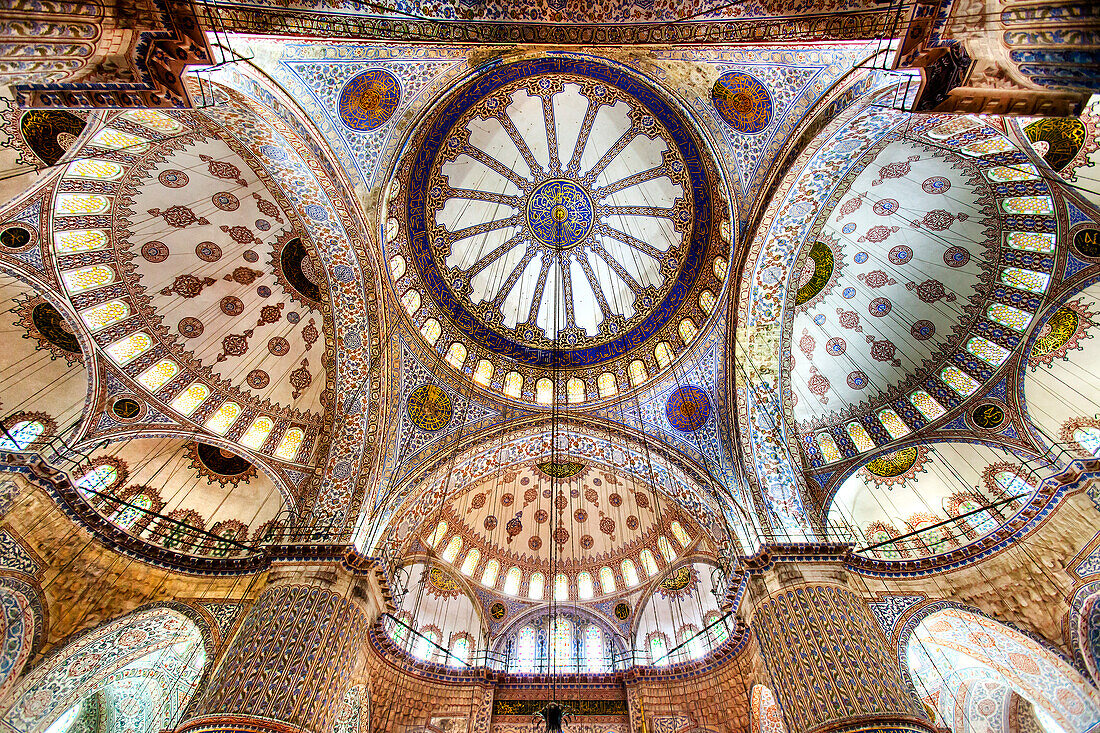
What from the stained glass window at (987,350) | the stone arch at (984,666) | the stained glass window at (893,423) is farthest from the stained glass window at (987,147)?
the stone arch at (984,666)

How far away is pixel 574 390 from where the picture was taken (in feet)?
36.9

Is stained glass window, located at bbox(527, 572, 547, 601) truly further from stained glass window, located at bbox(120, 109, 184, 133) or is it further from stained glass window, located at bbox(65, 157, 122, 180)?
stained glass window, located at bbox(65, 157, 122, 180)

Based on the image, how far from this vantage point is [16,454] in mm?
7746

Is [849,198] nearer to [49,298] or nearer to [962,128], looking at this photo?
[962,128]

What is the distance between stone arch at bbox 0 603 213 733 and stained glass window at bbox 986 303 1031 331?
1602 centimetres

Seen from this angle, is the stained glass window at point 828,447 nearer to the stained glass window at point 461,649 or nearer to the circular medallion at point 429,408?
the circular medallion at point 429,408

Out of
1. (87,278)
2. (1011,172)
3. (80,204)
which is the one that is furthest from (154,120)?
(1011,172)

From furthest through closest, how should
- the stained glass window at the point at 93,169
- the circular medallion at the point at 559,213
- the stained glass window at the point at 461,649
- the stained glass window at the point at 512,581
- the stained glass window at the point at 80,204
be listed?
1. the stained glass window at the point at 512,581
2. the stained glass window at the point at 461,649
3. the circular medallion at the point at 559,213
4. the stained glass window at the point at 80,204
5. the stained glass window at the point at 93,169

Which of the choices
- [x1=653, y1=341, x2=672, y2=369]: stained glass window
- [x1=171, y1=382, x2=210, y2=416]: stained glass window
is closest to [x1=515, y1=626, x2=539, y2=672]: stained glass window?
[x1=653, y1=341, x2=672, y2=369]: stained glass window

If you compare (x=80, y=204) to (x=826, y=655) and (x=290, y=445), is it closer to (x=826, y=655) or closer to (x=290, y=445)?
(x=290, y=445)

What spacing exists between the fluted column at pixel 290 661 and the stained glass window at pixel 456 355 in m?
4.79

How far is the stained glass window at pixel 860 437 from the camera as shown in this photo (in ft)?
34.4

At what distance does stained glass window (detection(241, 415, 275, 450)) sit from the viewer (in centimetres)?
1010

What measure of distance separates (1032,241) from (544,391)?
989 centimetres
